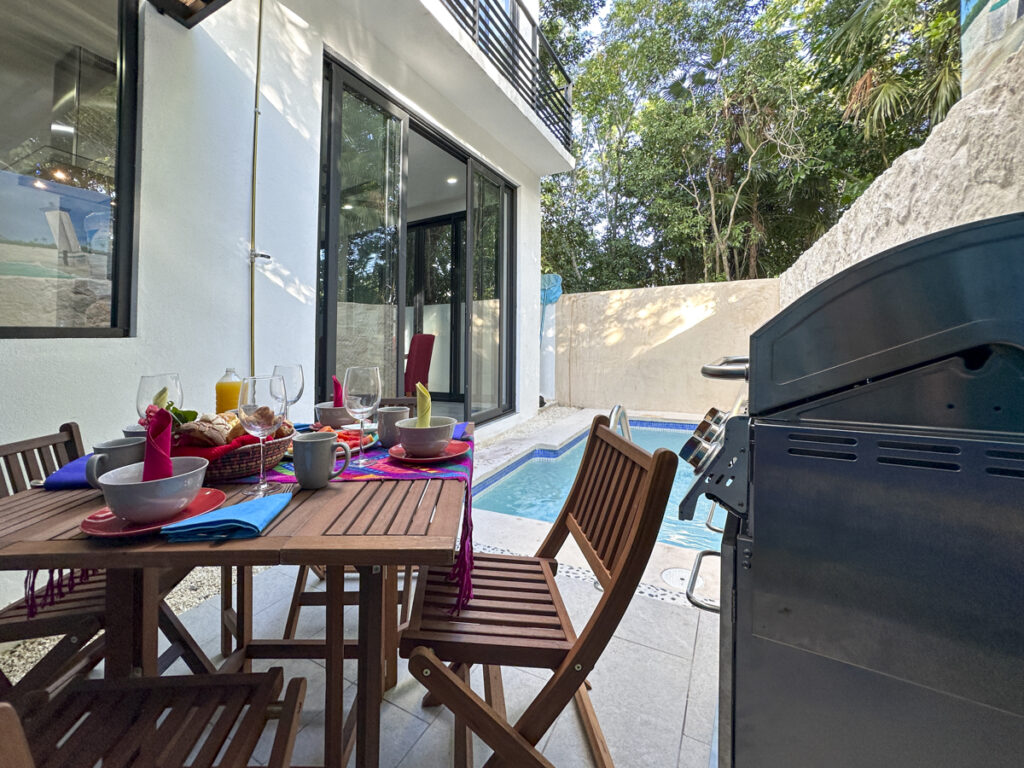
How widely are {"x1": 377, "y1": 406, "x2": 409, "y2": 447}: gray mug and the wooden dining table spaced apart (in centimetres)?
35

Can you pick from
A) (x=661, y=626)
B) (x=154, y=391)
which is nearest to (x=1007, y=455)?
(x=661, y=626)

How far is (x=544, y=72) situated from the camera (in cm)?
488

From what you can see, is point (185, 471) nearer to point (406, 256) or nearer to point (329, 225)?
point (329, 225)

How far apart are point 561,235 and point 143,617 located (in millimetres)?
10250

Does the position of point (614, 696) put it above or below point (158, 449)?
below

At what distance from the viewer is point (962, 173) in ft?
5.81

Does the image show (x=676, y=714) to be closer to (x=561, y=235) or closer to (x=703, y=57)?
(x=561, y=235)

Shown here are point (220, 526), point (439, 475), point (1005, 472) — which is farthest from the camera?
point (439, 475)

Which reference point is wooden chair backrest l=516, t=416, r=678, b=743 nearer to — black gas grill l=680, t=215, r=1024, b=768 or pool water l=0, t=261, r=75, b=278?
black gas grill l=680, t=215, r=1024, b=768

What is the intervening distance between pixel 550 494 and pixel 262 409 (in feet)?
9.89

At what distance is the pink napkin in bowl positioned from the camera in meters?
0.70

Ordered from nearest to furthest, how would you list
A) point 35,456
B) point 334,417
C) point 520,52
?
1. point 35,456
2. point 334,417
3. point 520,52

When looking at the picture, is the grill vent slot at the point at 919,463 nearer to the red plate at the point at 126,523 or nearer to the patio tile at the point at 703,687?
the patio tile at the point at 703,687

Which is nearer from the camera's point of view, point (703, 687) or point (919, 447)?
point (919, 447)
